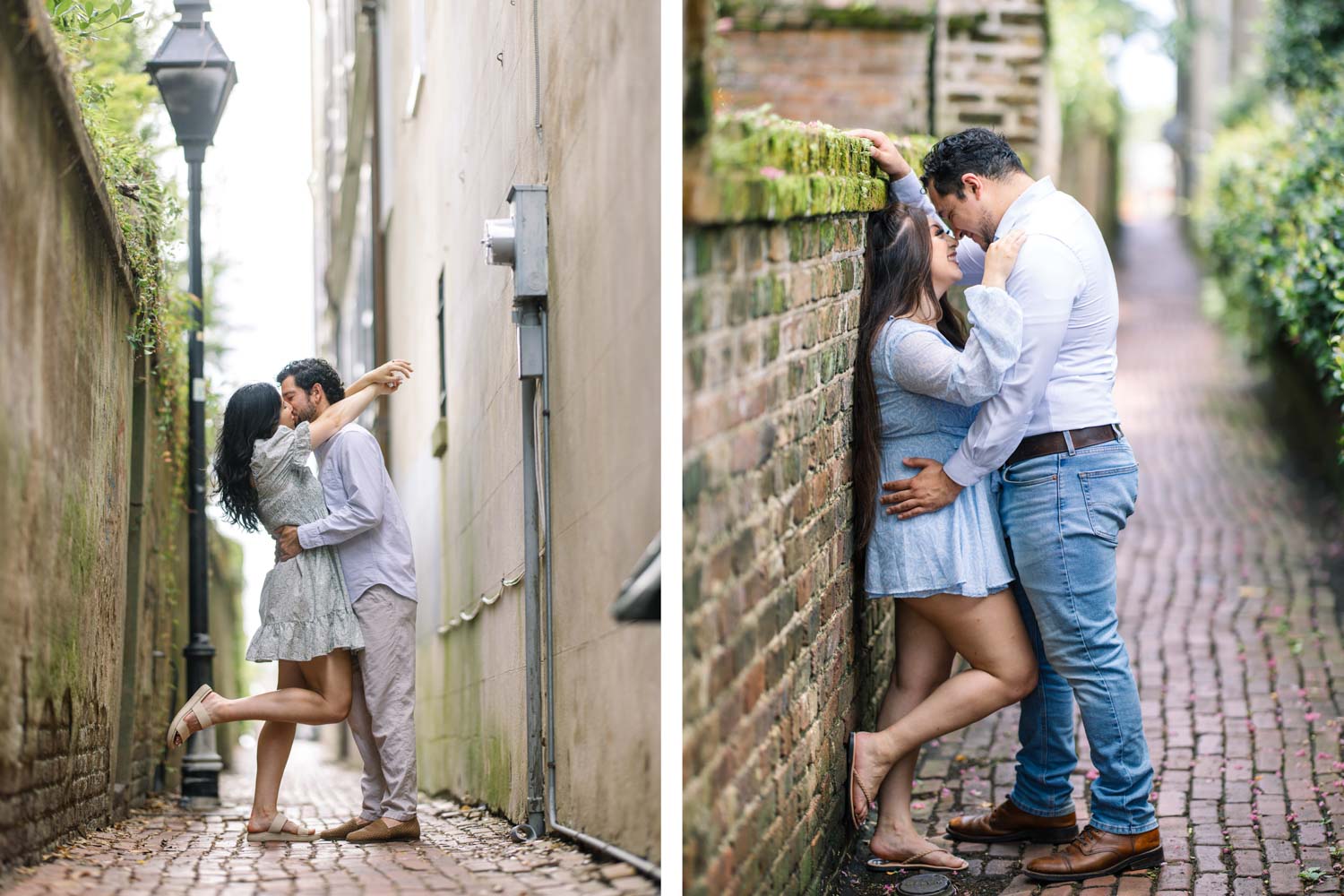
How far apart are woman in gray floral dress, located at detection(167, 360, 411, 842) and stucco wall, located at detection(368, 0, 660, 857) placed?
0.23 metres

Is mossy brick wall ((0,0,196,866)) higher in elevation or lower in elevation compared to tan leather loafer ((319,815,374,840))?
higher

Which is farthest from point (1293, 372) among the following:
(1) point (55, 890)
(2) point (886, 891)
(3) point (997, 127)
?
(1) point (55, 890)

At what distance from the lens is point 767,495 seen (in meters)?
3.30

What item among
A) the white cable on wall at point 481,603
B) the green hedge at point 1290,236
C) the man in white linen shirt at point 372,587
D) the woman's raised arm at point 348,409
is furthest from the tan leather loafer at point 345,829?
the green hedge at point 1290,236

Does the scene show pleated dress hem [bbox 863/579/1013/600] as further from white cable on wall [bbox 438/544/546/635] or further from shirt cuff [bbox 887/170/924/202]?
shirt cuff [bbox 887/170/924/202]

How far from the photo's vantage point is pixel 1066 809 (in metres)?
4.63

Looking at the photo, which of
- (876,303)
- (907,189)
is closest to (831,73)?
(907,189)

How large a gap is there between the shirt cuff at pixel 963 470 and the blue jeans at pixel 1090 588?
0.22m

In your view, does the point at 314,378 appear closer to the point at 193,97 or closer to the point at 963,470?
the point at 193,97

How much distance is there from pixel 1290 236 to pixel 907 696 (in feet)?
17.0

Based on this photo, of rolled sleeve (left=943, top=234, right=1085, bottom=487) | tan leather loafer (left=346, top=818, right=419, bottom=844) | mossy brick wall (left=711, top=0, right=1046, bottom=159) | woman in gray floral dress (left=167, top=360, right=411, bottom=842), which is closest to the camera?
rolled sleeve (left=943, top=234, right=1085, bottom=487)

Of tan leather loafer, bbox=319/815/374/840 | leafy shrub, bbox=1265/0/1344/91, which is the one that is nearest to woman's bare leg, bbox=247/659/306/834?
tan leather loafer, bbox=319/815/374/840

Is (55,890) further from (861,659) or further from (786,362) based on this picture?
(861,659)

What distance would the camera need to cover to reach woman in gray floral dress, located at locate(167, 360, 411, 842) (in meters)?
4.20
